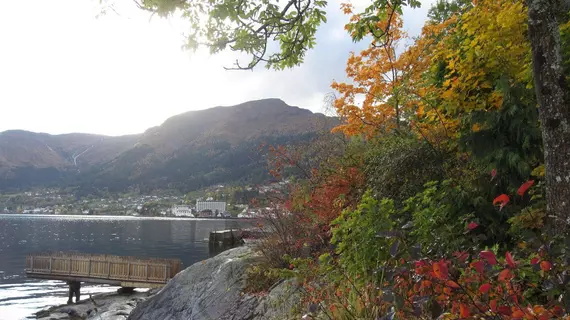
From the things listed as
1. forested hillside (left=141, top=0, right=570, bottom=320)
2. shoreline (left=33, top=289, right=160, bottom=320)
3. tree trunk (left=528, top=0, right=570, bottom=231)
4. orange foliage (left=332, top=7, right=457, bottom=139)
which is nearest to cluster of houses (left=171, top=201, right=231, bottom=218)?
shoreline (left=33, top=289, right=160, bottom=320)

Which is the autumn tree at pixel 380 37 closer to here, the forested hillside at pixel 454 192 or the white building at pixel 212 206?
the forested hillside at pixel 454 192

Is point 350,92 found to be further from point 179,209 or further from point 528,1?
point 179,209

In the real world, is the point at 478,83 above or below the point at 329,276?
above

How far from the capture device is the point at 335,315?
3.66 metres

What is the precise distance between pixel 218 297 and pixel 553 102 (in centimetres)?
703

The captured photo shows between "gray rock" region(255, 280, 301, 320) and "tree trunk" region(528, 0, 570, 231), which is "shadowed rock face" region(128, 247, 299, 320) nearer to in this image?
"gray rock" region(255, 280, 301, 320)

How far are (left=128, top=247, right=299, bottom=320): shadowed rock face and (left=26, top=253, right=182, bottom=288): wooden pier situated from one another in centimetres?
1407

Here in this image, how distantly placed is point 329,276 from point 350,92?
7824 millimetres

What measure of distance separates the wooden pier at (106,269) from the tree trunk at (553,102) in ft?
75.8

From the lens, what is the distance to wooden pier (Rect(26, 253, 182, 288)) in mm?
24484

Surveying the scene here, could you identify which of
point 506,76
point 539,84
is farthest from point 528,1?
point 506,76

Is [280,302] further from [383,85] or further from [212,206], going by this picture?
[212,206]

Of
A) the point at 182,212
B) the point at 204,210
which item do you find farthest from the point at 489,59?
the point at 182,212

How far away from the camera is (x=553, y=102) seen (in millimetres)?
3355
